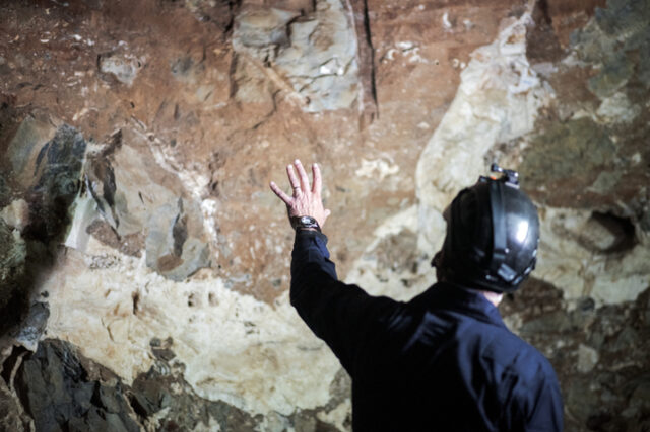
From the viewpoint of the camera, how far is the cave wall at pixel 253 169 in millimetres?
1810

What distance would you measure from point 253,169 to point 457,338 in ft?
4.02

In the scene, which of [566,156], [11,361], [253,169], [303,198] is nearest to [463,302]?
[303,198]

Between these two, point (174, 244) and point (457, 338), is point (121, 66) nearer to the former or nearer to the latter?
point (174, 244)

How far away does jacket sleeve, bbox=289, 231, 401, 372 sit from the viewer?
1.12 meters

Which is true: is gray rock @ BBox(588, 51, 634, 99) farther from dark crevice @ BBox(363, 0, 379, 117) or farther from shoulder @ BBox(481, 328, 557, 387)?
shoulder @ BBox(481, 328, 557, 387)

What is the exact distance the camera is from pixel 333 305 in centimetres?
118

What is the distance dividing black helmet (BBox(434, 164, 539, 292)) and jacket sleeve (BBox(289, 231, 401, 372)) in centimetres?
18

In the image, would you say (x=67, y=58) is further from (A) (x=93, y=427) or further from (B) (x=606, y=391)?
(B) (x=606, y=391)

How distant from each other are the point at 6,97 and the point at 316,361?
62.9 inches

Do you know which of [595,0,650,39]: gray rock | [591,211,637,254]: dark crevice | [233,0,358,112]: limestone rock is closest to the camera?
[233,0,358,112]: limestone rock

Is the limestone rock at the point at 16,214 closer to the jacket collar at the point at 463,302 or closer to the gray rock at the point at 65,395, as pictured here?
the gray rock at the point at 65,395

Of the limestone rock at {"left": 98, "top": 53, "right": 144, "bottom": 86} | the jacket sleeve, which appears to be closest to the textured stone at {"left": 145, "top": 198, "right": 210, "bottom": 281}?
the limestone rock at {"left": 98, "top": 53, "right": 144, "bottom": 86}

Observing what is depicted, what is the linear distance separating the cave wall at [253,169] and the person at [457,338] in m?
0.85

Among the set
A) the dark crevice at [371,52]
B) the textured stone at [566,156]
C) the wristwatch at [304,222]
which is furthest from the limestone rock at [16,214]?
the textured stone at [566,156]
